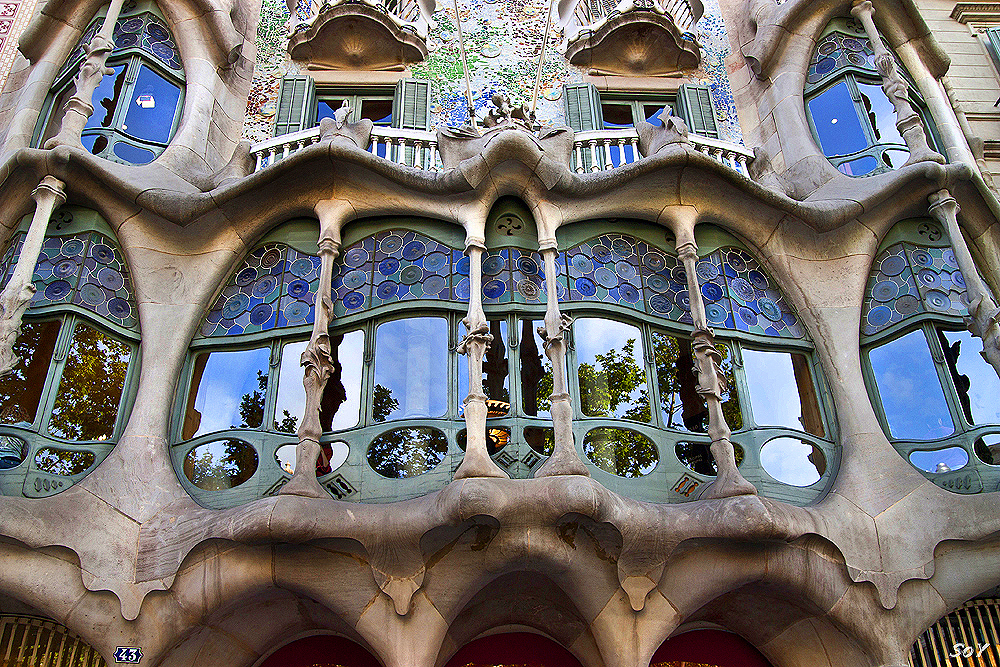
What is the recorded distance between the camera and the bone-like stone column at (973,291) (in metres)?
7.73

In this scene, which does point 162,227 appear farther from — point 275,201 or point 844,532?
point 844,532

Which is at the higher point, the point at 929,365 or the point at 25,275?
the point at 25,275

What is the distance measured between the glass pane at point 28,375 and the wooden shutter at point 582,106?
6.31 m

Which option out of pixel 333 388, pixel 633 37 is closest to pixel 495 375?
pixel 333 388

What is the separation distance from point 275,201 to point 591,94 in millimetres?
4472

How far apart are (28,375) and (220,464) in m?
2.02

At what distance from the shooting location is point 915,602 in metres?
7.13

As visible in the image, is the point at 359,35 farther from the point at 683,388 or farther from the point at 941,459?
the point at 941,459

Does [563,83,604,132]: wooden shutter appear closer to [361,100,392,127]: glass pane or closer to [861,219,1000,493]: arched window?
[361,100,392,127]: glass pane

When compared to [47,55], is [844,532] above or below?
below

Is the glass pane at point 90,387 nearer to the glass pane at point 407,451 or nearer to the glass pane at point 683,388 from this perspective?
the glass pane at point 407,451

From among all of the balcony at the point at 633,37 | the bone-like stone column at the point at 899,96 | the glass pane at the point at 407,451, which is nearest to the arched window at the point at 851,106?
the bone-like stone column at the point at 899,96

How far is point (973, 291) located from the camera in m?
8.00

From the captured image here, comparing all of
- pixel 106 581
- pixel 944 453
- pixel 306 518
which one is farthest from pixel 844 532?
pixel 106 581
